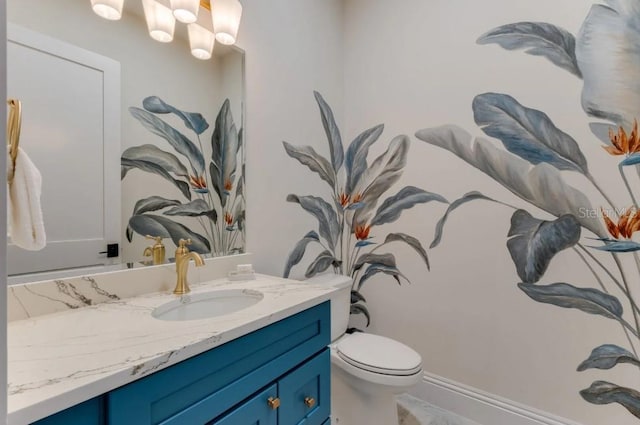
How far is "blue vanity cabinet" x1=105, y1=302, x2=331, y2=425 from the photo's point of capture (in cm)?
64

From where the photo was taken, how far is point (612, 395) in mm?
1429

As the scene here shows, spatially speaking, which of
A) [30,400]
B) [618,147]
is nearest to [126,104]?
[30,400]

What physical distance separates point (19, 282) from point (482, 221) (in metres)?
1.91

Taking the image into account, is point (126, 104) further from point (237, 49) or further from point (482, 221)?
point (482, 221)

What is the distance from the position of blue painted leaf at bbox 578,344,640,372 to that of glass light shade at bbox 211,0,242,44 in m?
2.19

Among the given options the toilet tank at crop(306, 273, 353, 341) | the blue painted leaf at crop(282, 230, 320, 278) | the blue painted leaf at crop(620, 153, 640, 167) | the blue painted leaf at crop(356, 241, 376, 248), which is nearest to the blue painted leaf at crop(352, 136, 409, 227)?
the blue painted leaf at crop(356, 241, 376, 248)

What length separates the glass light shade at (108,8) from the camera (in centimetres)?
105

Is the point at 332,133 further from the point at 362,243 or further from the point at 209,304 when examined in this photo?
the point at 209,304

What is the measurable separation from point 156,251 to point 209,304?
0.95 ft

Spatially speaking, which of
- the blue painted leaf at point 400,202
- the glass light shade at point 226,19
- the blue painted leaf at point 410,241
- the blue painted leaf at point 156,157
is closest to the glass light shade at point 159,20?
the glass light shade at point 226,19

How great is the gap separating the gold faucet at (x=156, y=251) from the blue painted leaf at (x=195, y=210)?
112 mm

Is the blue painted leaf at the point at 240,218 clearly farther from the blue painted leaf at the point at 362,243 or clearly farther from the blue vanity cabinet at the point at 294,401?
the blue painted leaf at the point at 362,243

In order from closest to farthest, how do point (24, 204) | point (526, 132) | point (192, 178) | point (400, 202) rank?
1. point (24, 204)
2. point (192, 178)
3. point (526, 132)
4. point (400, 202)

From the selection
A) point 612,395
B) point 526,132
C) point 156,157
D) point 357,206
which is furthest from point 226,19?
point 612,395
